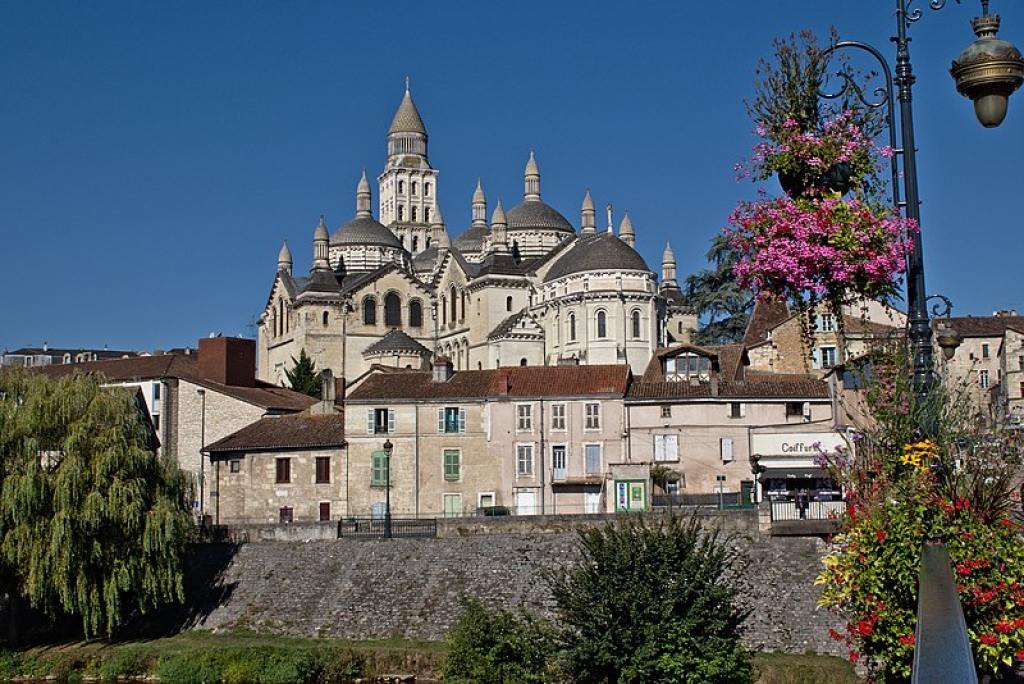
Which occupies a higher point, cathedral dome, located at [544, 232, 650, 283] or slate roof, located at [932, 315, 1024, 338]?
cathedral dome, located at [544, 232, 650, 283]

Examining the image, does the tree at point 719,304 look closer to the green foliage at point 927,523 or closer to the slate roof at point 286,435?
the slate roof at point 286,435

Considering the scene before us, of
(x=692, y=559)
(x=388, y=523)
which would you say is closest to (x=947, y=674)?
(x=692, y=559)

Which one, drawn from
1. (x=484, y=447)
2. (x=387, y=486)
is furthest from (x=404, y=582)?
(x=484, y=447)

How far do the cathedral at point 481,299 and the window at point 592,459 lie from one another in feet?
45.4

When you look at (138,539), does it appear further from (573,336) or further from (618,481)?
(573,336)

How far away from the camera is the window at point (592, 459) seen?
4912 cm

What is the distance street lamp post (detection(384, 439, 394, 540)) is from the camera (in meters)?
42.2

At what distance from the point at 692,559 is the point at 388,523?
19.2 metres

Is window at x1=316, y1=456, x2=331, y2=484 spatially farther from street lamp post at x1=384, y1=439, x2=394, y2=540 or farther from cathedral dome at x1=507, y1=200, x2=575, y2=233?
cathedral dome at x1=507, y1=200, x2=575, y2=233

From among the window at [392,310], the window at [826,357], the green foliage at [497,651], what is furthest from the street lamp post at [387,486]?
the window at [392,310]

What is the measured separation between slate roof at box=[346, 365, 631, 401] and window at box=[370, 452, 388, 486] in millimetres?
2388

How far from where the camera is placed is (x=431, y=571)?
39156 millimetres

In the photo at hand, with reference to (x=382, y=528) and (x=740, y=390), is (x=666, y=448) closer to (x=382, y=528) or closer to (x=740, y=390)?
(x=740, y=390)

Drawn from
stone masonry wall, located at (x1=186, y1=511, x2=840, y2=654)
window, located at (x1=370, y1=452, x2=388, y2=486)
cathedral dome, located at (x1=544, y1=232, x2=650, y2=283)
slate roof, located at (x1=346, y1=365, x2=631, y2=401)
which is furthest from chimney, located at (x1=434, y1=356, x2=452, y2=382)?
cathedral dome, located at (x1=544, y1=232, x2=650, y2=283)
